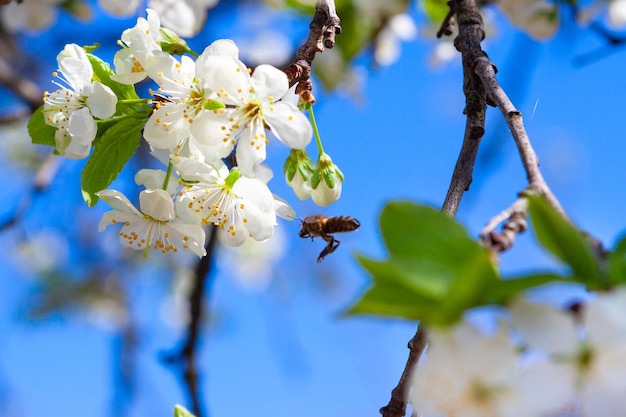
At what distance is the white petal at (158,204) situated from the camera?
36.2 inches

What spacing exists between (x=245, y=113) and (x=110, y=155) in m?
0.21

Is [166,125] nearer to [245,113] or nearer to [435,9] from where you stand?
[245,113]

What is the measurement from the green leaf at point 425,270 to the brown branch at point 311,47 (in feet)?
1.22

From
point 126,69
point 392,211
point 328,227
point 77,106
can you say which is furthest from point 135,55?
point 392,211

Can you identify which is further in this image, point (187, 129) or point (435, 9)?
point (435, 9)

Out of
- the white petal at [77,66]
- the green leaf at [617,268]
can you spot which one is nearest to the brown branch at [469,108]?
the green leaf at [617,268]

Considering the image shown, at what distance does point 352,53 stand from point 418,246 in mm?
1671

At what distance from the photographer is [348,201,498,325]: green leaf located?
1.51ft

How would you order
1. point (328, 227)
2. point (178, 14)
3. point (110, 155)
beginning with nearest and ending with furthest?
1. point (110, 155)
2. point (328, 227)
3. point (178, 14)

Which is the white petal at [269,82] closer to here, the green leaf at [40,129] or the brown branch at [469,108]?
the brown branch at [469,108]

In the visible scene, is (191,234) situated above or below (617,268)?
above

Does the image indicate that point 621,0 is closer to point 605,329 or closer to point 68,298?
point 605,329

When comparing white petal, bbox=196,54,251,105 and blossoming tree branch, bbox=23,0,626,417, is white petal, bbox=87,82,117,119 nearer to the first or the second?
blossoming tree branch, bbox=23,0,626,417

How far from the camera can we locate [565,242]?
495mm
